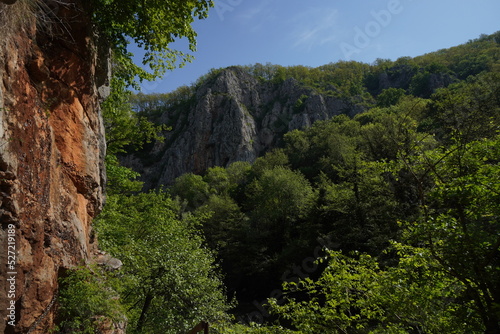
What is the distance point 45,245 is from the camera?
481 cm

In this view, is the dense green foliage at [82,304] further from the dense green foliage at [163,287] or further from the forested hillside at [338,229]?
the dense green foliage at [163,287]

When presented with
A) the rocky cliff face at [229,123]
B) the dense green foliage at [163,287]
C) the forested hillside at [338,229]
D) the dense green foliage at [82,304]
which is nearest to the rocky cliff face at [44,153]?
the dense green foliage at [82,304]

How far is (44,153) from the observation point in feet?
16.4

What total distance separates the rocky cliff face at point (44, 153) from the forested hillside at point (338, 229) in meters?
1.25

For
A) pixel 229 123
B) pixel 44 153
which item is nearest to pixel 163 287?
pixel 44 153

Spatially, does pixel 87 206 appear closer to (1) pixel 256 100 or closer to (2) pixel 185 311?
(2) pixel 185 311

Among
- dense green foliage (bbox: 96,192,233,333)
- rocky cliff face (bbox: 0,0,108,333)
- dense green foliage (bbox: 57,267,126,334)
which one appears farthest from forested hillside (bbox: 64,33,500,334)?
rocky cliff face (bbox: 0,0,108,333)

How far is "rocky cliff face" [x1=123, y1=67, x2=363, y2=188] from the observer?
8288cm

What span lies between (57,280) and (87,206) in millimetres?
1978

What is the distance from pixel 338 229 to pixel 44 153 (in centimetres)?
2062

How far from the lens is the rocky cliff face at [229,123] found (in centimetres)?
8288

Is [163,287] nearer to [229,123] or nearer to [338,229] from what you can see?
[338,229]

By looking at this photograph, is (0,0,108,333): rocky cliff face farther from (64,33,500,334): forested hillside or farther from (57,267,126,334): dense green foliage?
(64,33,500,334): forested hillside

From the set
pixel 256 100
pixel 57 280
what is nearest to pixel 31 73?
pixel 57 280
